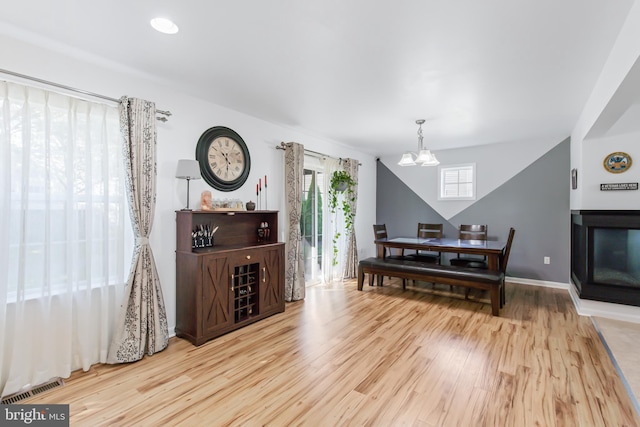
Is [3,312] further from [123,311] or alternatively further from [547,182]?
[547,182]

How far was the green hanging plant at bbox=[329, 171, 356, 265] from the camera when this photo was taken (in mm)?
5160

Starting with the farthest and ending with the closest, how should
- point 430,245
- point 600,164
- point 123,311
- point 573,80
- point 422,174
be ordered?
point 422,174
point 430,245
point 600,164
point 573,80
point 123,311

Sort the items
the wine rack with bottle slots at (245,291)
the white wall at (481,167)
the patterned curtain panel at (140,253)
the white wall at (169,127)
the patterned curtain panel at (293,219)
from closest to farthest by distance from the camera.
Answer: the white wall at (169,127)
the patterned curtain panel at (140,253)
the wine rack with bottle slots at (245,291)
the patterned curtain panel at (293,219)
the white wall at (481,167)

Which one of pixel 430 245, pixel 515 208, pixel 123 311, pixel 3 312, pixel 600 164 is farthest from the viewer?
pixel 515 208

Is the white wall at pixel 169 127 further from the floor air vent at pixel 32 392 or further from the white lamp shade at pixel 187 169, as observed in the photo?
the floor air vent at pixel 32 392

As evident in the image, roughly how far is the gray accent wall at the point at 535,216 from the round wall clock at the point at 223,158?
4169 millimetres

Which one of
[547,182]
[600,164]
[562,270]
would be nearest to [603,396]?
[600,164]

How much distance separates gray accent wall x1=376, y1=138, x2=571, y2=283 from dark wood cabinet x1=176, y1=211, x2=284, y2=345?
3819mm

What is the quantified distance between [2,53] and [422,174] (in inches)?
232

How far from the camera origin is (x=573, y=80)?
277cm

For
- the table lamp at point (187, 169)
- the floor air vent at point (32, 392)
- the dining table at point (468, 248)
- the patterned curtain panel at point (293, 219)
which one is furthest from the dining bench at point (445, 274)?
the floor air vent at point (32, 392)

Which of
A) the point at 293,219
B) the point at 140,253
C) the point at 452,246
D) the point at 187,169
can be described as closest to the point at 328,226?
the point at 293,219

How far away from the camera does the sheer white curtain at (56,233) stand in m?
2.08

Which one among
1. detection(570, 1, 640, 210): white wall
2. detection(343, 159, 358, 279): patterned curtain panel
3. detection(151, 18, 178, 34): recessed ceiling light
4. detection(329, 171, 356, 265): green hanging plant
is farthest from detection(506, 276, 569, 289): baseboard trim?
detection(151, 18, 178, 34): recessed ceiling light
